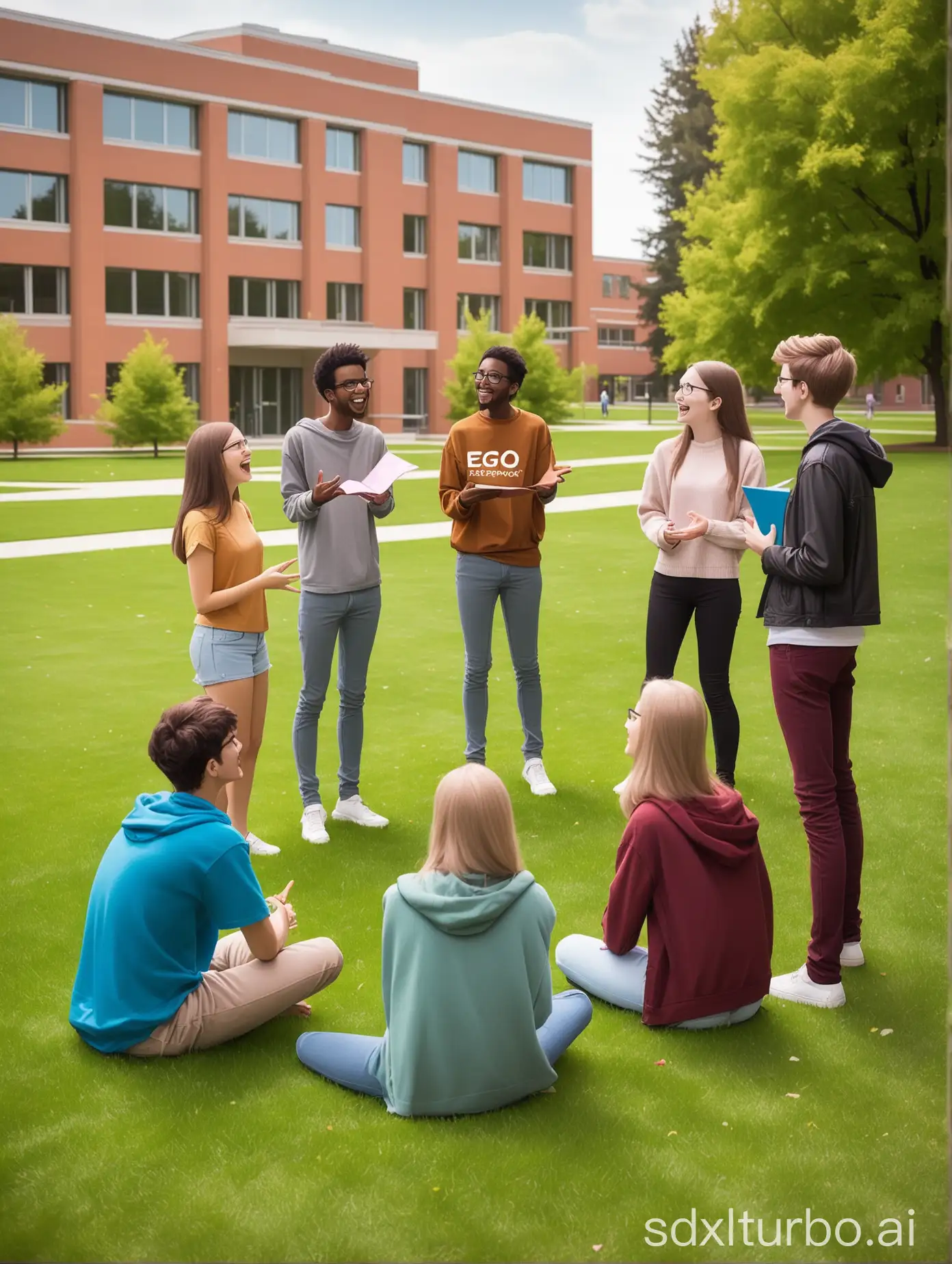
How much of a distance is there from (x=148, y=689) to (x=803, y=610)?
20.9 ft

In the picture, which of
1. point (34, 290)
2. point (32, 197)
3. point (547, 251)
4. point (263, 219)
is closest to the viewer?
point (32, 197)

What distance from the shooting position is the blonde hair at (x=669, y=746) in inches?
161

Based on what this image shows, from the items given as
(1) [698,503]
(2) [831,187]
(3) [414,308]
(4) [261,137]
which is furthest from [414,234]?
(1) [698,503]

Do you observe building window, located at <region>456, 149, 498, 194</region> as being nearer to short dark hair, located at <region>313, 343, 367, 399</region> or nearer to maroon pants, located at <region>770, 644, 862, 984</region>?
short dark hair, located at <region>313, 343, 367, 399</region>

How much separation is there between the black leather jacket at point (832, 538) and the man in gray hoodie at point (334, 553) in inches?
94.6

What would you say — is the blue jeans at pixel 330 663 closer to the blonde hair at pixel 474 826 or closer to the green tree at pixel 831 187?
the blonde hair at pixel 474 826

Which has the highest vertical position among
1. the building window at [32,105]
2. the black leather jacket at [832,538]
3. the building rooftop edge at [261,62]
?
the building rooftop edge at [261,62]

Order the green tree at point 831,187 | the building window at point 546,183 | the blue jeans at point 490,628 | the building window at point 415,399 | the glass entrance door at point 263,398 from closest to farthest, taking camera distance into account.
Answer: the blue jeans at point 490,628 → the green tree at point 831,187 → the glass entrance door at point 263,398 → the building window at point 415,399 → the building window at point 546,183

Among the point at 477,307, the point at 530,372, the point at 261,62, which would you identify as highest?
the point at 261,62

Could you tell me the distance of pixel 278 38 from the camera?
159 feet

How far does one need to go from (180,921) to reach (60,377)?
43.6 meters

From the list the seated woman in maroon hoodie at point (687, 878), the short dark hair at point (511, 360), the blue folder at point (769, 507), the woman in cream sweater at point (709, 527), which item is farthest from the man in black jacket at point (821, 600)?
the short dark hair at point (511, 360)

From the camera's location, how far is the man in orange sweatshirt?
6609 millimetres

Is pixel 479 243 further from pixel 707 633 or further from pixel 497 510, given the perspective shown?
pixel 707 633
